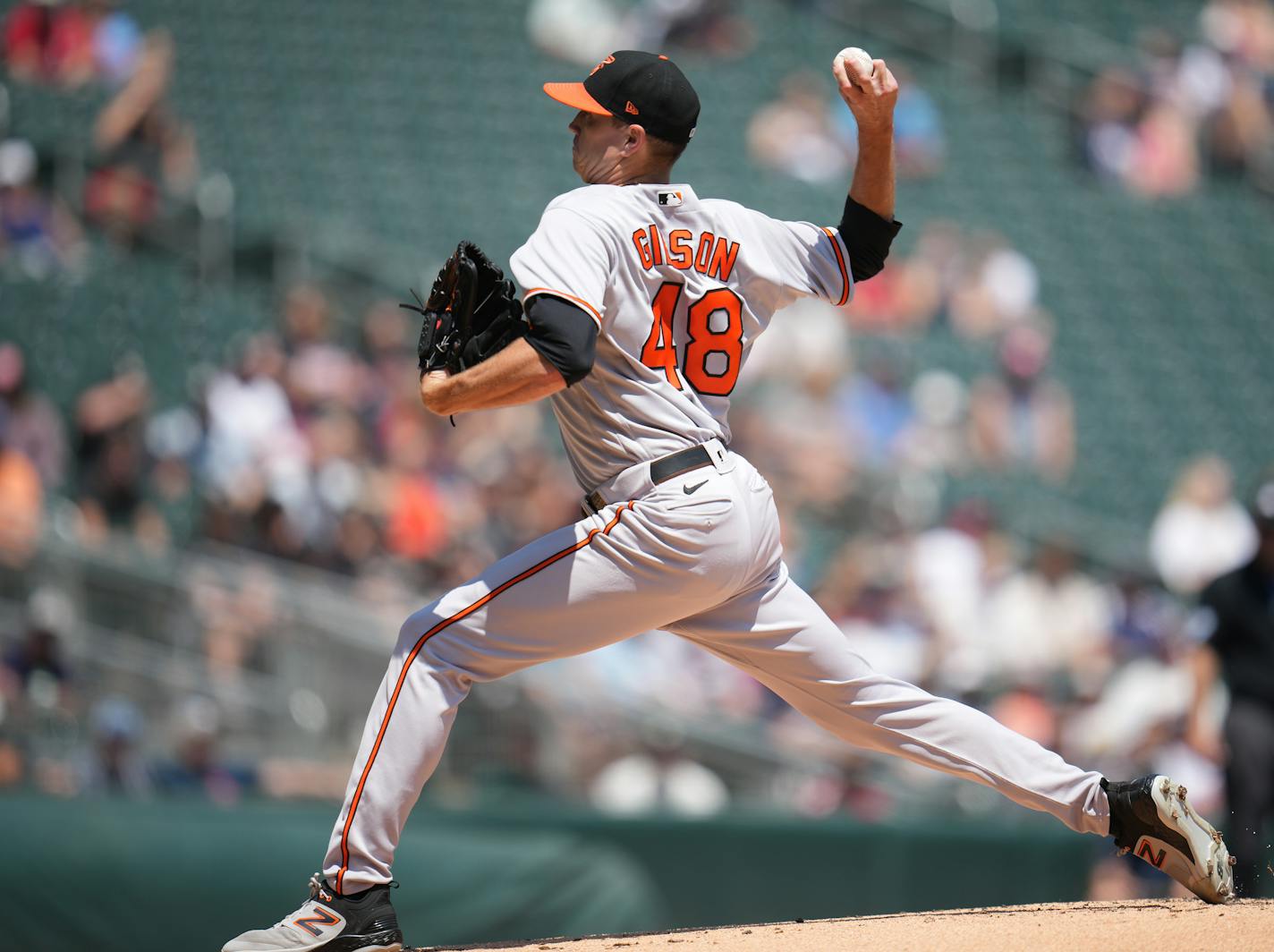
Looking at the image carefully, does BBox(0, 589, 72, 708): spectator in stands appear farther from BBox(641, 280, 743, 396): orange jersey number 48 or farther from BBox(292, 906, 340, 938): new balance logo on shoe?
BBox(641, 280, 743, 396): orange jersey number 48

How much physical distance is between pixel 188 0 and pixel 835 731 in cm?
950

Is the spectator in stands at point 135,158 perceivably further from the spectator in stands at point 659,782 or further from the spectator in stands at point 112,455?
the spectator in stands at point 659,782

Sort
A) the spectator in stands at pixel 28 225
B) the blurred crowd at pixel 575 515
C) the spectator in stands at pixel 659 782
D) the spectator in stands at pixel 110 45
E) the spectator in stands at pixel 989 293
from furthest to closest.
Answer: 1. the spectator in stands at pixel 989 293
2. the spectator in stands at pixel 110 45
3. the spectator in stands at pixel 28 225
4. the spectator in stands at pixel 659 782
5. the blurred crowd at pixel 575 515

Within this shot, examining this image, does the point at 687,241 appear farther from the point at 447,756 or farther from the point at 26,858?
the point at 447,756

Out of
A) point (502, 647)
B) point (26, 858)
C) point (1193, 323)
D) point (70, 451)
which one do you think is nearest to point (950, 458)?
point (1193, 323)

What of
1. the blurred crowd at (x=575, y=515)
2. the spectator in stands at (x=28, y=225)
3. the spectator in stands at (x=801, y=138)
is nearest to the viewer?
the blurred crowd at (x=575, y=515)

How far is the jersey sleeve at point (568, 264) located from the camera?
9.42 ft

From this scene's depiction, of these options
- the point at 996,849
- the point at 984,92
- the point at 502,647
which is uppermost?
the point at 984,92

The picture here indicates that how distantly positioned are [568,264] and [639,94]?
430 millimetres

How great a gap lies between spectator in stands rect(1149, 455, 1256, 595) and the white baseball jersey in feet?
20.6

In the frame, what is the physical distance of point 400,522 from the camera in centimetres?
780

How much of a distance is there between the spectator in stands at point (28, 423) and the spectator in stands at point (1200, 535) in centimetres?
595

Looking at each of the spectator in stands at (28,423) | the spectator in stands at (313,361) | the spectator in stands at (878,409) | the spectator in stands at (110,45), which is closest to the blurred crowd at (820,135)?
the spectator in stands at (878,409)

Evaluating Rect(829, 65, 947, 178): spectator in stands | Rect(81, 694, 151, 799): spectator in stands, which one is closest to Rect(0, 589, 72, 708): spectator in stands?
Rect(81, 694, 151, 799): spectator in stands
